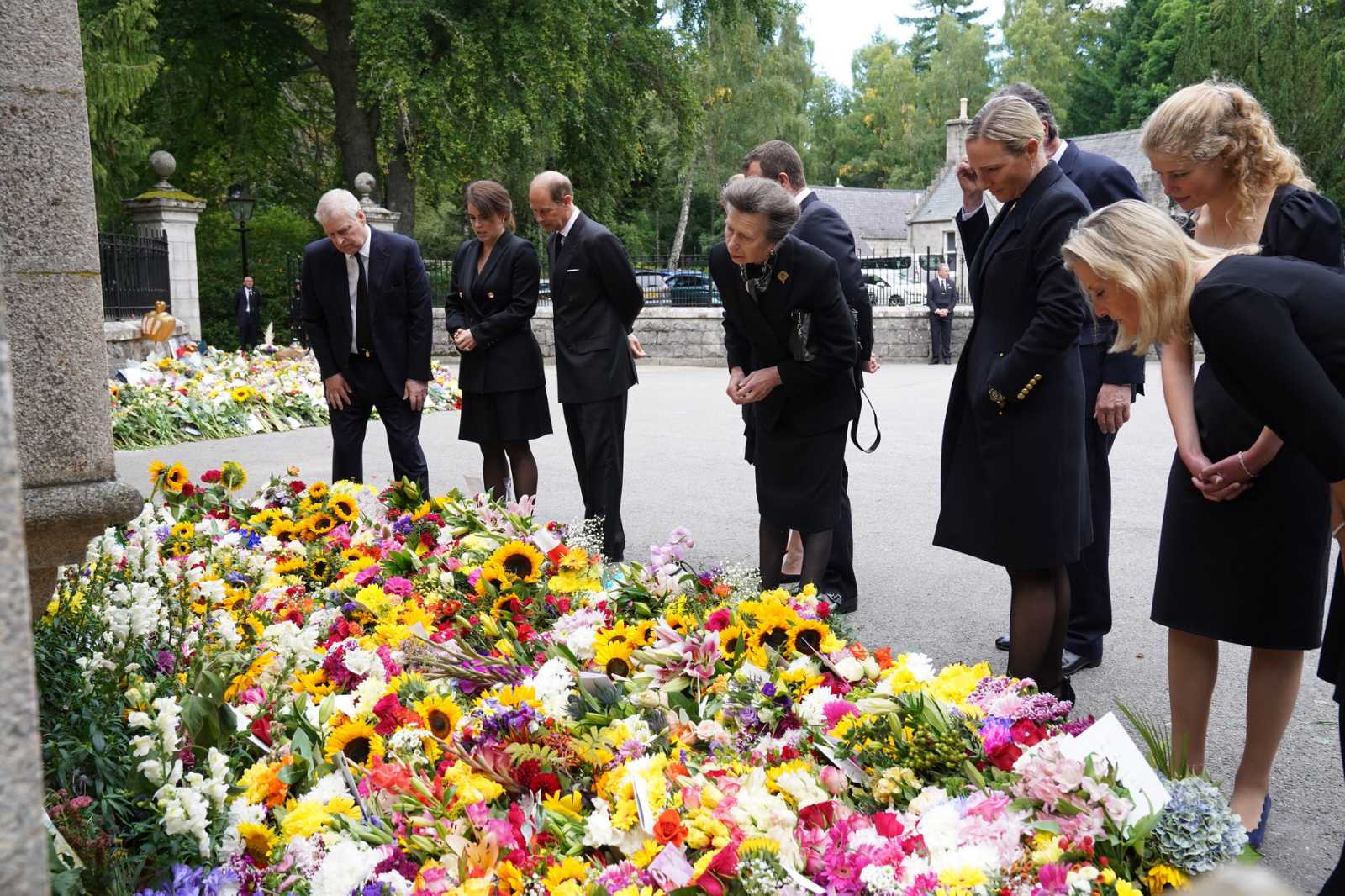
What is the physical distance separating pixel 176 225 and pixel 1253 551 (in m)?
18.4

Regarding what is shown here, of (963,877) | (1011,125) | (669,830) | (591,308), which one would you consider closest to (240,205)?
(591,308)

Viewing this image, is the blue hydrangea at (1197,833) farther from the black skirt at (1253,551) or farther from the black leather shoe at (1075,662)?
the black leather shoe at (1075,662)

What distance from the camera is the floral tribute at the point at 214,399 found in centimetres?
1199

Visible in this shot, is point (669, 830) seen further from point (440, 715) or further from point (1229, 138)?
point (1229, 138)

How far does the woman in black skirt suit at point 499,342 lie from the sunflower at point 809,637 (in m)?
3.42

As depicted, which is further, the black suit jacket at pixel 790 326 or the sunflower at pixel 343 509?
the sunflower at pixel 343 509

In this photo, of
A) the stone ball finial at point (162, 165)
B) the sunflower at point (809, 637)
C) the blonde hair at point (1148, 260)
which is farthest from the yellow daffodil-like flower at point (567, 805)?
the stone ball finial at point (162, 165)

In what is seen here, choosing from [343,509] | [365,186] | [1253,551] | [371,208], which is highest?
[365,186]

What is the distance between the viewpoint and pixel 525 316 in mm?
6602

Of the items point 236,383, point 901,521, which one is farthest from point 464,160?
point 901,521

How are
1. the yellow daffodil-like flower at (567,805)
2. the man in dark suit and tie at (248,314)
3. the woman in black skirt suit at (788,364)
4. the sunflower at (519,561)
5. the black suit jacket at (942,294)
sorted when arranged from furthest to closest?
the black suit jacket at (942,294) < the man in dark suit and tie at (248,314) < the woman in black skirt suit at (788,364) < the sunflower at (519,561) < the yellow daffodil-like flower at (567,805)

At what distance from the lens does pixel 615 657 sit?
3.34 metres

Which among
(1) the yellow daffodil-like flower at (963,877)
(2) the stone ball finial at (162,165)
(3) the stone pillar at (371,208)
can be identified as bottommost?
(1) the yellow daffodil-like flower at (963,877)

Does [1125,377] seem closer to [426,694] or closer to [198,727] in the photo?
[426,694]
